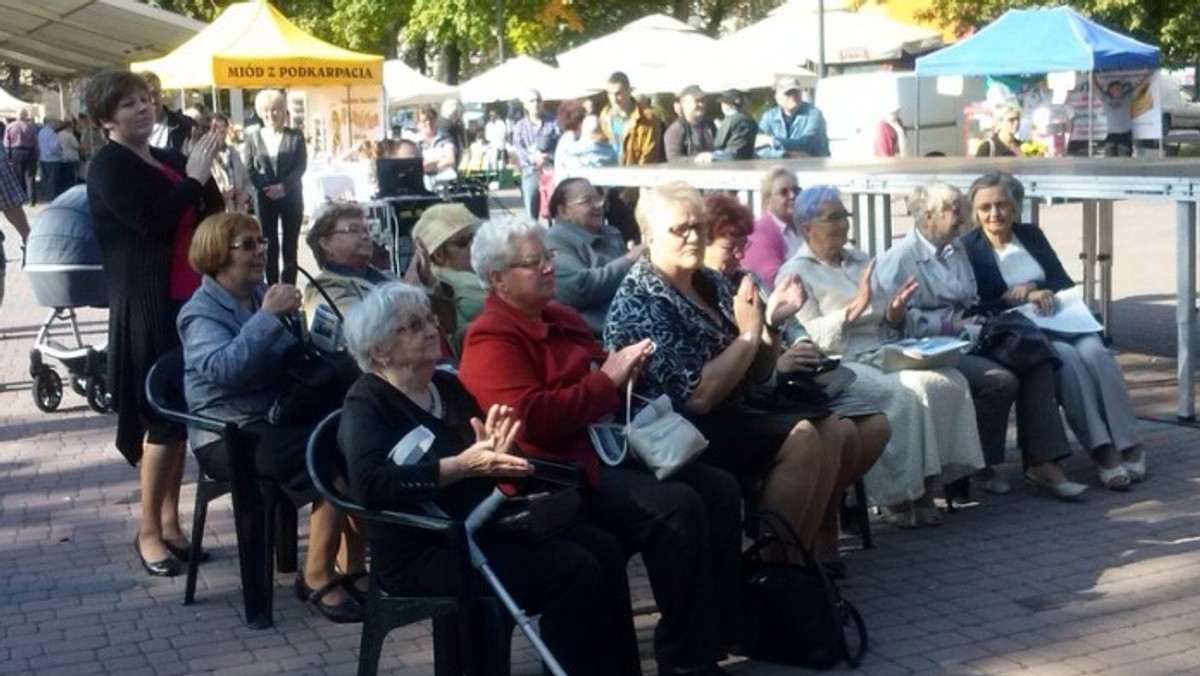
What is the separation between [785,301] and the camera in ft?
19.6

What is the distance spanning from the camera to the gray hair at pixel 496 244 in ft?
17.2

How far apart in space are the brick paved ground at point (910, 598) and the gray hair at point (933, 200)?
129 centimetres

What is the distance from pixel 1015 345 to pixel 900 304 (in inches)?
28.4

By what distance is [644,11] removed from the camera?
54531 millimetres

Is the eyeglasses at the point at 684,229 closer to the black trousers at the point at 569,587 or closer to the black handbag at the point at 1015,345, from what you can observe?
the black trousers at the point at 569,587

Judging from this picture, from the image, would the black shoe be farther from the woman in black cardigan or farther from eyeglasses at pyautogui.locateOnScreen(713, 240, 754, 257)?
the woman in black cardigan

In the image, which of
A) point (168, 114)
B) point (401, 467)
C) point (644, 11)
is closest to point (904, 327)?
point (401, 467)

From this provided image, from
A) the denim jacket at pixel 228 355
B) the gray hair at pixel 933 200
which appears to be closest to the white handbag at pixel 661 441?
the denim jacket at pixel 228 355

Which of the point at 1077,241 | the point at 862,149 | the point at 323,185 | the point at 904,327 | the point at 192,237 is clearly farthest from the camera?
the point at 862,149

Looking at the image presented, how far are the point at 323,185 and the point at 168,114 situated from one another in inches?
347

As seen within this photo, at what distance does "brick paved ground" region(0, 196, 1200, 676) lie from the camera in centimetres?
568

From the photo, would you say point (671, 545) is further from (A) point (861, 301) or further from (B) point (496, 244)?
(A) point (861, 301)

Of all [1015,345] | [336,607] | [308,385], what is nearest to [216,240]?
[308,385]

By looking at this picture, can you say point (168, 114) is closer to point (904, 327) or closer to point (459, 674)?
point (904, 327)
